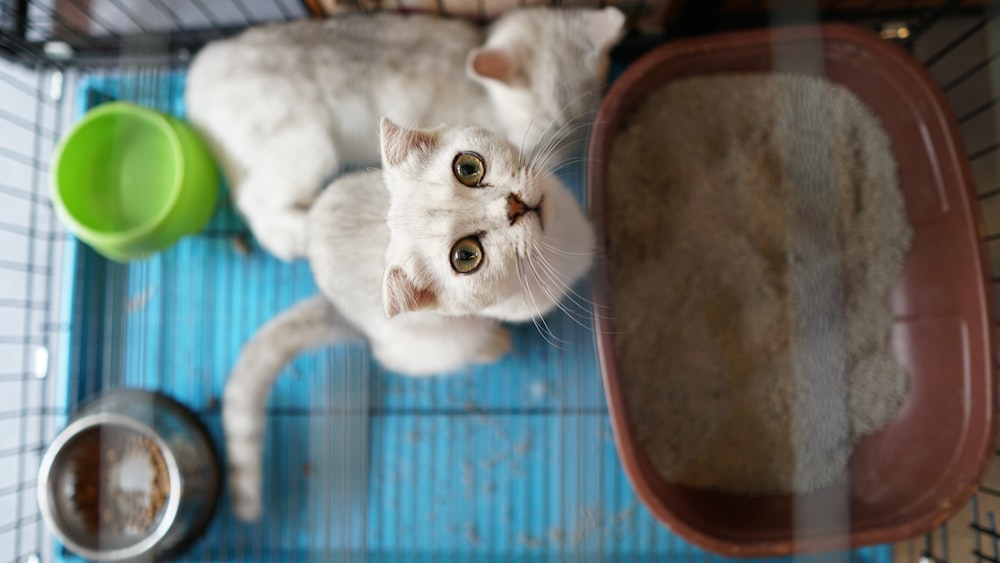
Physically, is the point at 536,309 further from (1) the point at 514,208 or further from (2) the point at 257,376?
(2) the point at 257,376

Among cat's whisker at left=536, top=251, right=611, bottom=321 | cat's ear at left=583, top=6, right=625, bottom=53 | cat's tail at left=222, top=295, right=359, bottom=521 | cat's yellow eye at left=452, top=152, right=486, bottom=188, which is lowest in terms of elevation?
cat's tail at left=222, top=295, right=359, bottom=521

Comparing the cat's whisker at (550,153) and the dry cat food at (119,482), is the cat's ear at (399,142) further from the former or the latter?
the dry cat food at (119,482)

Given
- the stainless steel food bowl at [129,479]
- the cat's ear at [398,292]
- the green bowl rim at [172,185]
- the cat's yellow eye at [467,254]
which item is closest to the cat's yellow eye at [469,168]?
the cat's yellow eye at [467,254]

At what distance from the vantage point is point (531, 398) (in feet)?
6.62

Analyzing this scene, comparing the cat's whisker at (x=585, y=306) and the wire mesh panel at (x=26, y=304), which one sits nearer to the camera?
the cat's whisker at (x=585, y=306)

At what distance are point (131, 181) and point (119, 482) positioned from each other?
37.6 inches

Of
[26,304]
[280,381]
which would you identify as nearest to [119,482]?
[280,381]

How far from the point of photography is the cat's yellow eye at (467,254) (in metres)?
1.15

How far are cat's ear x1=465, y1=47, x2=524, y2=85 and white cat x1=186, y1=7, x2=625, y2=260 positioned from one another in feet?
0.10

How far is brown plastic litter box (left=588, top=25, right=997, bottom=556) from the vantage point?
4.95 ft

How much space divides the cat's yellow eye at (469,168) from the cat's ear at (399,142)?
86 millimetres

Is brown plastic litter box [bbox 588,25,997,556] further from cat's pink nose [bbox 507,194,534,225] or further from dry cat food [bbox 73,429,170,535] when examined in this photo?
dry cat food [bbox 73,429,170,535]

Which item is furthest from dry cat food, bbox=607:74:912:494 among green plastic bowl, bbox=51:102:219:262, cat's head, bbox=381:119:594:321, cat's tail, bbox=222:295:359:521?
green plastic bowl, bbox=51:102:219:262

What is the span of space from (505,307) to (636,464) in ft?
1.83
